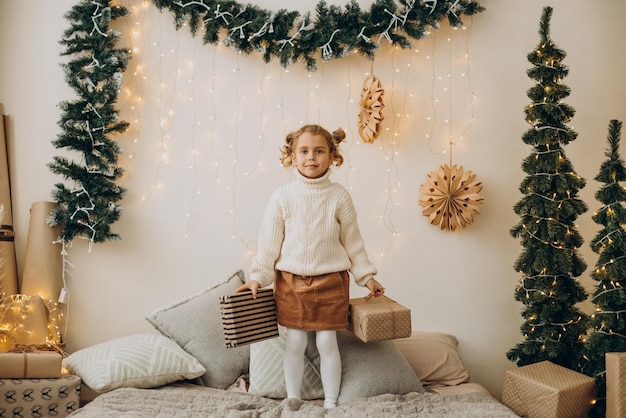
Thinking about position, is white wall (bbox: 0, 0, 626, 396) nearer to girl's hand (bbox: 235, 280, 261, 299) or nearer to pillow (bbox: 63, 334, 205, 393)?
pillow (bbox: 63, 334, 205, 393)

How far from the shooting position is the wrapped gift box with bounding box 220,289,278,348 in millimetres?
1967

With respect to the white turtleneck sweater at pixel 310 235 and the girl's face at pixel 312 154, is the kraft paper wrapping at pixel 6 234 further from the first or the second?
the girl's face at pixel 312 154

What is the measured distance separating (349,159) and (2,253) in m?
1.78

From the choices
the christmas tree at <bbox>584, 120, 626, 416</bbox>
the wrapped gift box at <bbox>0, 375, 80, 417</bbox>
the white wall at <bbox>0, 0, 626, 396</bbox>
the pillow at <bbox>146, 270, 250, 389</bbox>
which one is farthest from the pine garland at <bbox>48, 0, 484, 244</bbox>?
the christmas tree at <bbox>584, 120, 626, 416</bbox>

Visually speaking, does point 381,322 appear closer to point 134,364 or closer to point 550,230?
point 550,230

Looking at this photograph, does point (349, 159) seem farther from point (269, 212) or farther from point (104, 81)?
point (104, 81)

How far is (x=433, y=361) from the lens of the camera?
244 cm

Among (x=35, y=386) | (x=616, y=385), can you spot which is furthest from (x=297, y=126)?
(x=616, y=385)

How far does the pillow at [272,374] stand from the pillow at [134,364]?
231mm

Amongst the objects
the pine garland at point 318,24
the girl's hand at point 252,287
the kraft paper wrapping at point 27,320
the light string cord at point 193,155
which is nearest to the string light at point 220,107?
the light string cord at point 193,155

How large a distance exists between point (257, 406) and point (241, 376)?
407mm

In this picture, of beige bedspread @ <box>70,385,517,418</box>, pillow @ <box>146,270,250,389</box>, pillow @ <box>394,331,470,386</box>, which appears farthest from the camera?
pillow @ <box>394,331,470,386</box>

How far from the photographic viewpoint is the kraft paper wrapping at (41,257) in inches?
100

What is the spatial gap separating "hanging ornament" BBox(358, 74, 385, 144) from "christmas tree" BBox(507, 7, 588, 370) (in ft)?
2.29
